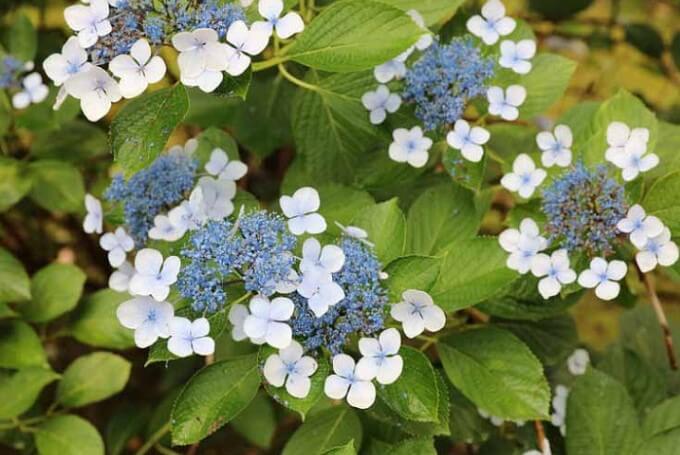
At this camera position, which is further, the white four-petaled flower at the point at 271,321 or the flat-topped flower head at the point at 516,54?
the flat-topped flower head at the point at 516,54

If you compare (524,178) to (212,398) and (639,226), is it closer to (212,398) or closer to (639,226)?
(639,226)

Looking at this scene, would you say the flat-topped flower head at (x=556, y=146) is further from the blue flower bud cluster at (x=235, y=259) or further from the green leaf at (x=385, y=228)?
the blue flower bud cluster at (x=235, y=259)

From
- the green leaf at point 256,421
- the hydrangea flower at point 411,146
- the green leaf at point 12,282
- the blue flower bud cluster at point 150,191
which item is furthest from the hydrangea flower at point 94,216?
the green leaf at point 256,421

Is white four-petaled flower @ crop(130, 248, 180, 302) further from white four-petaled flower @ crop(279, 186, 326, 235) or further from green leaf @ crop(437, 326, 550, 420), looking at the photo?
green leaf @ crop(437, 326, 550, 420)

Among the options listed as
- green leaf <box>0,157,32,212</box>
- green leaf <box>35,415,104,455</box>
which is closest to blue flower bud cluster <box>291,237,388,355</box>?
green leaf <box>35,415,104,455</box>

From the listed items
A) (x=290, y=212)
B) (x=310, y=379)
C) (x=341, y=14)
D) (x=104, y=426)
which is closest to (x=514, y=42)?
(x=341, y=14)

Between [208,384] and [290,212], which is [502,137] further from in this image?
[208,384]

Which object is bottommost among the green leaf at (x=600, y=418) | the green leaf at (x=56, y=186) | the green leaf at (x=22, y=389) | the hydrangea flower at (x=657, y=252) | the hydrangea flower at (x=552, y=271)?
the green leaf at (x=22, y=389)
